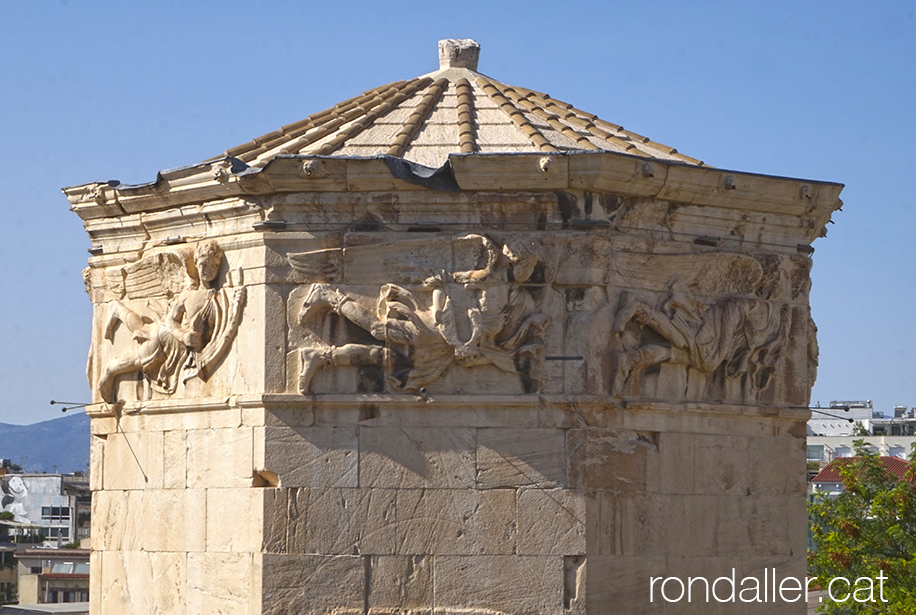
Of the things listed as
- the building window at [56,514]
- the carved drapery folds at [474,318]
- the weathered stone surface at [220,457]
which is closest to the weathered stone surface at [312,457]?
the weathered stone surface at [220,457]

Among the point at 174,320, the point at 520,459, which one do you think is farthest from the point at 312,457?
the point at 174,320

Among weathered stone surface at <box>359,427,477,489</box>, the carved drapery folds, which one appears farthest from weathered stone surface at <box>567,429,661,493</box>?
weathered stone surface at <box>359,427,477,489</box>

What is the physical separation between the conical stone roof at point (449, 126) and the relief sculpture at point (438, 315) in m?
0.84

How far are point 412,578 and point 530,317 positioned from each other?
6.48 feet

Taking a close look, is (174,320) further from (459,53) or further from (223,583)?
(459,53)

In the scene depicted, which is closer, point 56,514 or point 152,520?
point 152,520

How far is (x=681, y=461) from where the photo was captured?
10.2 meters

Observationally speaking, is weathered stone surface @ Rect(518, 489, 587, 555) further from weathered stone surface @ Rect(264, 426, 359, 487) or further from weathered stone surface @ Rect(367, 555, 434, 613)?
weathered stone surface @ Rect(264, 426, 359, 487)

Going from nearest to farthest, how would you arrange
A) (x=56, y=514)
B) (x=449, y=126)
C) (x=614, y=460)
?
(x=614, y=460)
(x=449, y=126)
(x=56, y=514)

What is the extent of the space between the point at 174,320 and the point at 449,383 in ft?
7.34

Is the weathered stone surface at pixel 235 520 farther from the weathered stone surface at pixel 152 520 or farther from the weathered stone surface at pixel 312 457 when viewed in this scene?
the weathered stone surface at pixel 312 457

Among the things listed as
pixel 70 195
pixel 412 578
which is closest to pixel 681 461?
pixel 412 578

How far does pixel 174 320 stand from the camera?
10.5 metres

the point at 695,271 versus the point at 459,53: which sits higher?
the point at 459,53
